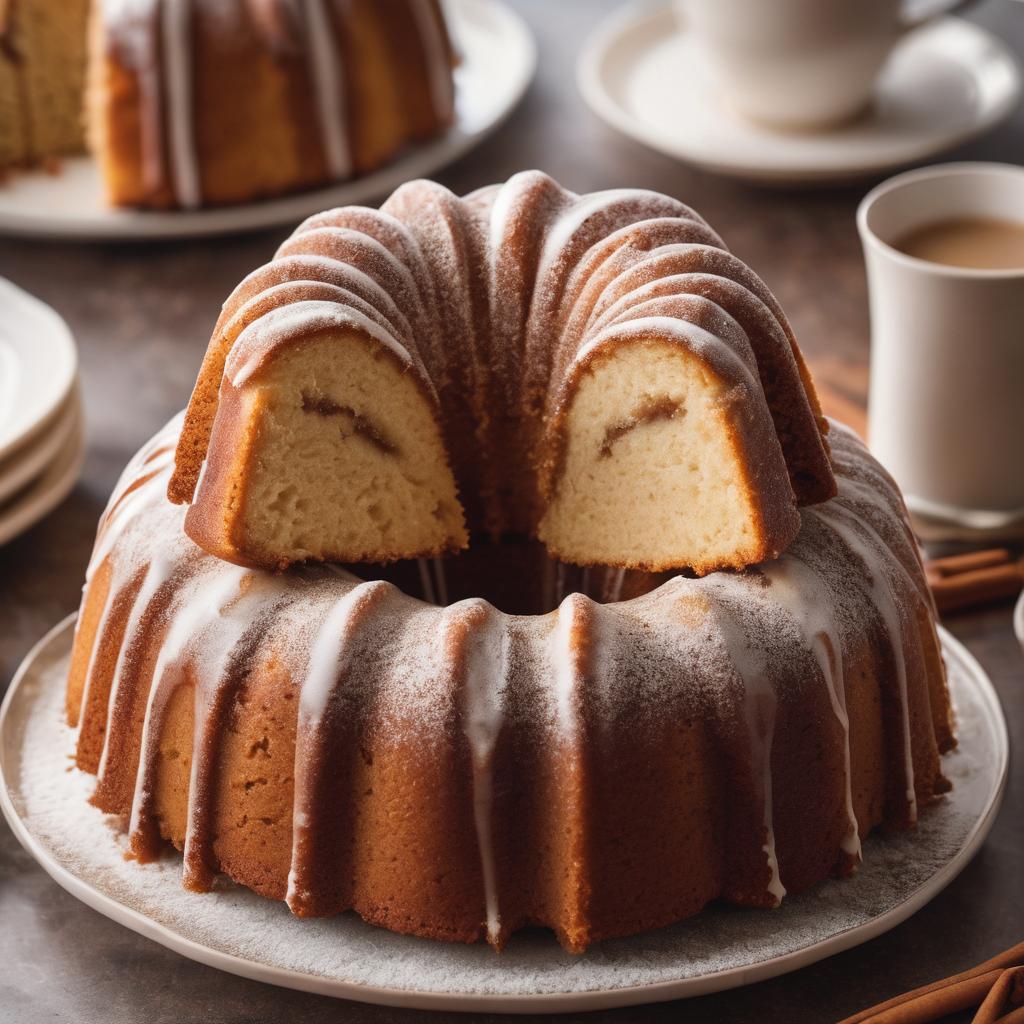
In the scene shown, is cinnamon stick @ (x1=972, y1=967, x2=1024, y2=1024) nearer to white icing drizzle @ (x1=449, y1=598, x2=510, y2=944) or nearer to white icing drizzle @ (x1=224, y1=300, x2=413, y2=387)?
white icing drizzle @ (x1=449, y1=598, x2=510, y2=944)

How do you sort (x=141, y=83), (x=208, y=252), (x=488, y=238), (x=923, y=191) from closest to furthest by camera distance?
(x=488, y=238) → (x=923, y=191) → (x=141, y=83) → (x=208, y=252)

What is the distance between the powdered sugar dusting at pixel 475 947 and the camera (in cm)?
112

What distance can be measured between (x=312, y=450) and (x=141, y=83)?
1.31 meters

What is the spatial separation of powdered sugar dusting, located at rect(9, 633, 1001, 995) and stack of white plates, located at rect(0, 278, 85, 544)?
20.9 inches

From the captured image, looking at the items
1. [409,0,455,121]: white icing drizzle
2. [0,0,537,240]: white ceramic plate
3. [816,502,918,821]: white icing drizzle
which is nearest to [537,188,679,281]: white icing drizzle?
[816,502,918,821]: white icing drizzle

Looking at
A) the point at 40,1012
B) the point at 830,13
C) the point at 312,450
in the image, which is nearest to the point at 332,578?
the point at 312,450

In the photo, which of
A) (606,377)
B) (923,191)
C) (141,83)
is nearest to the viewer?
(606,377)

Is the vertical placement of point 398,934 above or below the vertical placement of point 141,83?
below

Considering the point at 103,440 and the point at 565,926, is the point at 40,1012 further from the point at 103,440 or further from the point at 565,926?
the point at 103,440

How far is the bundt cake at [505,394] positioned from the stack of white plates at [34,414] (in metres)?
0.57

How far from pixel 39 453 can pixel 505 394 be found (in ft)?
2.27

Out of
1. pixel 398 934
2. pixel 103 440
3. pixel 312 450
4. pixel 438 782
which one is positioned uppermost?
pixel 312 450

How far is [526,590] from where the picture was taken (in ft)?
4.71

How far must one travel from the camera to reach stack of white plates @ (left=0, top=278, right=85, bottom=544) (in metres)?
1.76
